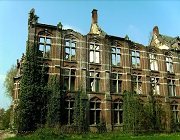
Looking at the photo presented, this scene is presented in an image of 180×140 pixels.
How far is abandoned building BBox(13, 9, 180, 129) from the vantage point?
82.6ft

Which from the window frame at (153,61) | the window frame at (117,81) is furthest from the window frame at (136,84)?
the window frame at (153,61)

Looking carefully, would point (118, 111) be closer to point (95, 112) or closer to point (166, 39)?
point (95, 112)

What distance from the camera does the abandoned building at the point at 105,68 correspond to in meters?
25.2

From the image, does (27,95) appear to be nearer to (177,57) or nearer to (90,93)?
(90,93)

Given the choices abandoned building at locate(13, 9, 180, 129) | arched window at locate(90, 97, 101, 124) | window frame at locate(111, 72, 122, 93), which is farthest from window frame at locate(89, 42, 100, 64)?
arched window at locate(90, 97, 101, 124)

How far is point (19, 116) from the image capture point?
21453 millimetres

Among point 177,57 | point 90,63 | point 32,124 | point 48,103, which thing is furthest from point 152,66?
point 32,124

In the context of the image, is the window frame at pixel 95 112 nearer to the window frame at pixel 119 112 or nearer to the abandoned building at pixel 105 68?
the abandoned building at pixel 105 68

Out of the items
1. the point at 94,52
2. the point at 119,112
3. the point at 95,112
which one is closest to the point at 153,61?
the point at 94,52

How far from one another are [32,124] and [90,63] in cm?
1002

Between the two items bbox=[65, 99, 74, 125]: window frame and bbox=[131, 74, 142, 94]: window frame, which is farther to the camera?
bbox=[131, 74, 142, 94]: window frame

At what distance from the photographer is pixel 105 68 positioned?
27.3 metres

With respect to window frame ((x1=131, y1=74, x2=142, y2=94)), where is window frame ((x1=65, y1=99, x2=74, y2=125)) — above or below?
below

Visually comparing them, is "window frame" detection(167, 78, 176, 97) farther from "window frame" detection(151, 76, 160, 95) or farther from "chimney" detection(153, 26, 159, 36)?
"chimney" detection(153, 26, 159, 36)
